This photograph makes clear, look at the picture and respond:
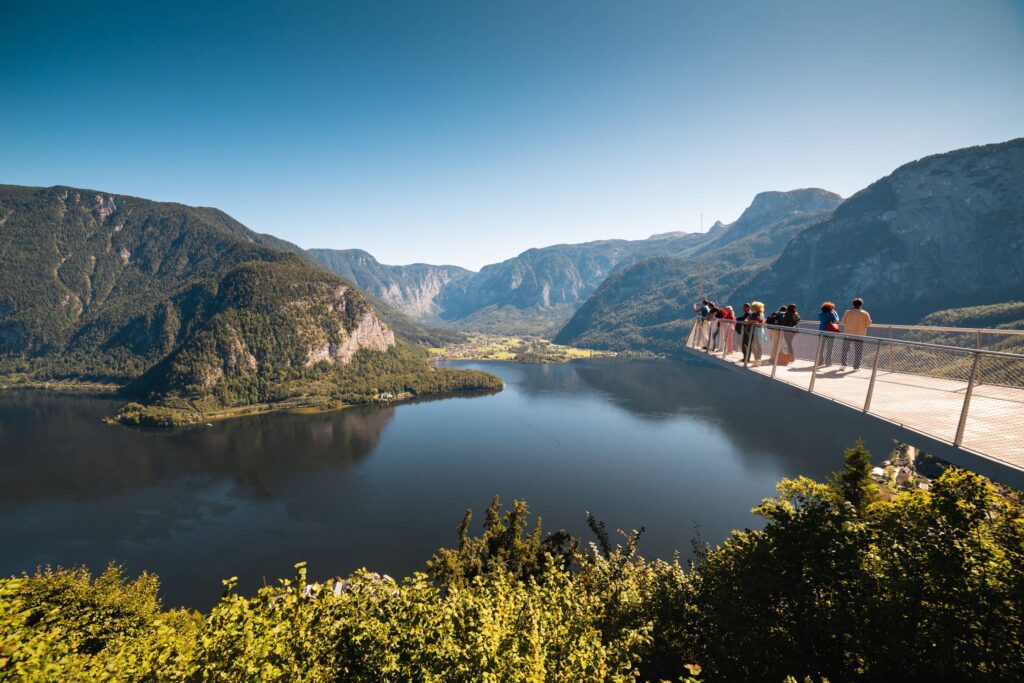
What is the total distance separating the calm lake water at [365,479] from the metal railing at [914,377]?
2863 centimetres

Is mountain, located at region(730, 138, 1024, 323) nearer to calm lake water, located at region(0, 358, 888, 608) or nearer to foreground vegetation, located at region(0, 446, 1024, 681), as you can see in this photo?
calm lake water, located at region(0, 358, 888, 608)

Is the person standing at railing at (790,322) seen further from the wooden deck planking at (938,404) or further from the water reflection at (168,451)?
the water reflection at (168,451)

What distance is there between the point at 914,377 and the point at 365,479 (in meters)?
86.9

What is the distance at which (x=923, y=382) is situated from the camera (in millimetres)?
12016

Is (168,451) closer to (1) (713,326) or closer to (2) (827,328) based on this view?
(1) (713,326)

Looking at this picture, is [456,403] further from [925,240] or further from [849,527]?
[925,240]

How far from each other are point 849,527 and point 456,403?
14331cm

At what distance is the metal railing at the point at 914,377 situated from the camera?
7840 millimetres

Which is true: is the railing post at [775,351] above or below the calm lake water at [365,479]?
above

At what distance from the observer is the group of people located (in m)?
13.7

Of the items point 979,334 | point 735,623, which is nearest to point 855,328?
point 979,334

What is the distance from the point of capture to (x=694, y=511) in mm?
63938

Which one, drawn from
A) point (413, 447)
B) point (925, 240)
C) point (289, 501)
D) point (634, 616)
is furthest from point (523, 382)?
point (925, 240)

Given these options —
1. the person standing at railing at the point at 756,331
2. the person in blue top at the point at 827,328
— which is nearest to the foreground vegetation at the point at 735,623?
the person in blue top at the point at 827,328
